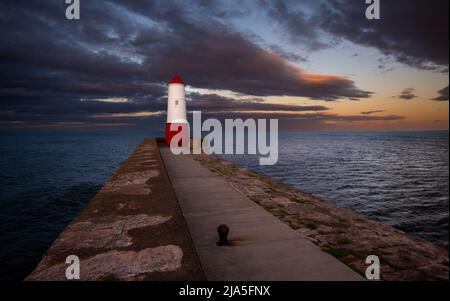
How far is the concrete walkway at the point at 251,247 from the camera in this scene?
3.37 metres

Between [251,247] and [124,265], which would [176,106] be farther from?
[124,265]

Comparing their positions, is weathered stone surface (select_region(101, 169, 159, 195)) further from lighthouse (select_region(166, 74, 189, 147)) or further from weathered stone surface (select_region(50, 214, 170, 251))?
lighthouse (select_region(166, 74, 189, 147))

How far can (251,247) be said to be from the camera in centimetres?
408

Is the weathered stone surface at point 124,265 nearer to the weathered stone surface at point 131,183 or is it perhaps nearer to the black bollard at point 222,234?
the black bollard at point 222,234

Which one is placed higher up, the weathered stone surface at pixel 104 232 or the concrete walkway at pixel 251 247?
the weathered stone surface at pixel 104 232

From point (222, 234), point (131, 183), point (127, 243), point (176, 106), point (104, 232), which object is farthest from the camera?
point (176, 106)

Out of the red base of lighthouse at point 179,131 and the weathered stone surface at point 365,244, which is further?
the red base of lighthouse at point 179,131

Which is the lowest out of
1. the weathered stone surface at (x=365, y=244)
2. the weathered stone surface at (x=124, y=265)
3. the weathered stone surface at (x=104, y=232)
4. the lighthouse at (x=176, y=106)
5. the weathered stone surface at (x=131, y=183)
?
the weathered stone surface at (x=365, y=244)

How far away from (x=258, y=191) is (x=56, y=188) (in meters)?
17.5

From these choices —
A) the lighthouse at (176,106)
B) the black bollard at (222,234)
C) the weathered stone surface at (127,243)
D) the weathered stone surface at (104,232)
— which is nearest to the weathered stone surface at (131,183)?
the weathered stone surface at (127,243)

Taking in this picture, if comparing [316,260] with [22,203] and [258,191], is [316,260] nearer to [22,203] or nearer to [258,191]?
[258,191]

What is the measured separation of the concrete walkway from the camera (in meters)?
3.37

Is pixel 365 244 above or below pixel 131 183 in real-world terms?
below

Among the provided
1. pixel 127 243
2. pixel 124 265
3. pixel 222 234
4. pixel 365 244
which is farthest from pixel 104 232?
pixel 365 244
